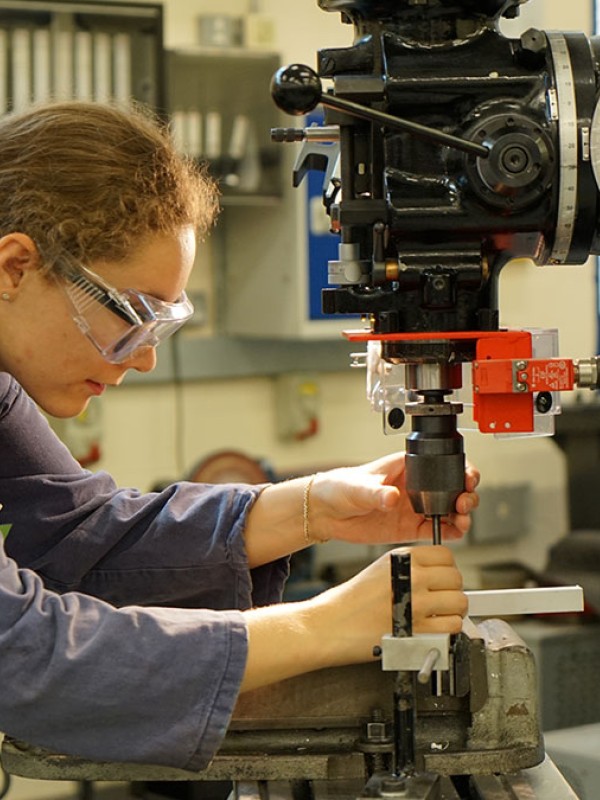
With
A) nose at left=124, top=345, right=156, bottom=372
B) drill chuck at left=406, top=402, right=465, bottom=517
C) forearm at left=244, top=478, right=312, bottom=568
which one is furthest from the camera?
forearm at left=244, top=478, right=312, bottom=568

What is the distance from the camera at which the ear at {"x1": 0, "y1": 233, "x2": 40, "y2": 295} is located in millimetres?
1231

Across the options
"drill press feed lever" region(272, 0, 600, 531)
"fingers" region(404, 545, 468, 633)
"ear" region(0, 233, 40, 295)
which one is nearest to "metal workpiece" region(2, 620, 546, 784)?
"fingers" region(404, 545, 468, 633)

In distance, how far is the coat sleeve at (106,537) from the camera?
1.43 meters

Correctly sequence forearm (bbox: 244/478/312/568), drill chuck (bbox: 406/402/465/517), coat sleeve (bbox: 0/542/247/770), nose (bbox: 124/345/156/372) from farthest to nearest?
forearm (bbox: 244/478/312/568), nose (bbox: 124/345/156/372), drill chuck (bbox: 406/402/465/517), coat sleeve (bbox: 0/542/247/770)

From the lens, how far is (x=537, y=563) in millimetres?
3902

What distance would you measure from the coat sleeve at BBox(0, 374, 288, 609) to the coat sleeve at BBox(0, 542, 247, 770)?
12.9 inches

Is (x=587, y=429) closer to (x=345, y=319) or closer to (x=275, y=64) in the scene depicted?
(x=345, y=319)

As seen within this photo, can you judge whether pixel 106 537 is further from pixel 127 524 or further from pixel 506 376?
pixel 506 376

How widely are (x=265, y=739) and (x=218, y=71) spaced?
2.47 meters

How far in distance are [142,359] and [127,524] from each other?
21cm

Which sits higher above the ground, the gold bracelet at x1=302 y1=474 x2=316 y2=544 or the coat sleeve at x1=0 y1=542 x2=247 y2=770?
the gold bracelet at x1=302 y1=474 x2=316 y2=544

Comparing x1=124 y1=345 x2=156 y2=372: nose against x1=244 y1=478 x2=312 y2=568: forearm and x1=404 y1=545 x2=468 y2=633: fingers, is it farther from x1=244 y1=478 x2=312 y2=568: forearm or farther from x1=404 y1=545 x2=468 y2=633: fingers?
x1=404 y1=545 x2=468 y2=633: fingers

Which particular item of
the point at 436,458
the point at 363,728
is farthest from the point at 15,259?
the point at 363,728

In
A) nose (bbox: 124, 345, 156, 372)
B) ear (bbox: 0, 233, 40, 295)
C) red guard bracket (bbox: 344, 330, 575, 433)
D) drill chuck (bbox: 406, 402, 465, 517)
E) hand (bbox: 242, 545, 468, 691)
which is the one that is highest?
ear (bbox: 0, 233, 40, 295)
